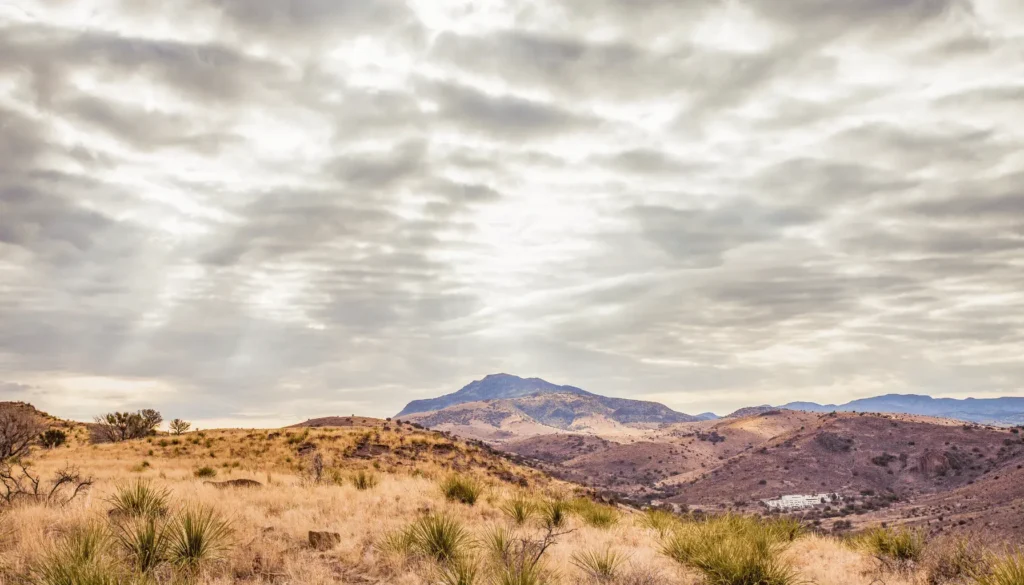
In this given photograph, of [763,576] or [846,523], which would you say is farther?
[846,523]

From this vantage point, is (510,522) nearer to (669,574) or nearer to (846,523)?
(669,574)

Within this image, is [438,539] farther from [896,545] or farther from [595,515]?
[896,545]

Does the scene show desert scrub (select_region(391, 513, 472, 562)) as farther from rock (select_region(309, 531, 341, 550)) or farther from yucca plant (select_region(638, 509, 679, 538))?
yucca plant (select_region(638, 509, 679, 538))

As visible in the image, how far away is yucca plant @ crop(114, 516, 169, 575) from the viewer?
871 centimetres

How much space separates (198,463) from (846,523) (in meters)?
50.7

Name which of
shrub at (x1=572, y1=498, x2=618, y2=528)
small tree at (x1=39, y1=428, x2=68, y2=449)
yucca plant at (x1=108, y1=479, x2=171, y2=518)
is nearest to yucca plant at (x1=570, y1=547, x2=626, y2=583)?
shrub at (x1=572, y1=498, x2=618, y2=528)

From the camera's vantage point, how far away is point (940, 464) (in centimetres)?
7969

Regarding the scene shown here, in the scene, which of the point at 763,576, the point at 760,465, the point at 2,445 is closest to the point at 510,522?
the point at 763,576

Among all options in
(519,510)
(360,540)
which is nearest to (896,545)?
(519,510)

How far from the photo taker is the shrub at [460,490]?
16672 mm

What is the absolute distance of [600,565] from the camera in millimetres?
9523

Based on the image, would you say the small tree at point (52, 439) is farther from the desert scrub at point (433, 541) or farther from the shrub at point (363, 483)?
the desert scrub at point (433, 541)

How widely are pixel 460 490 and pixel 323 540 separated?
687cm

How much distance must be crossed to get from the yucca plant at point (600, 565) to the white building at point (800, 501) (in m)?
64.3
